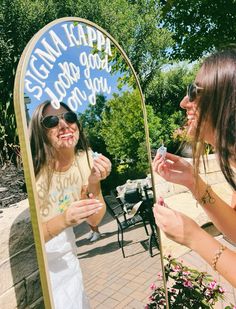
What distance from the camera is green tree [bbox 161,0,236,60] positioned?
1316 centimetres

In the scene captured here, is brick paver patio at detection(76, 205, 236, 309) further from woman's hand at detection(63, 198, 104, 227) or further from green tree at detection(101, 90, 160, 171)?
green tree at detection(101, 90, 160, 171)

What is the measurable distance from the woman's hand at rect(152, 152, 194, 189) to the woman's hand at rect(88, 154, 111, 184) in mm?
309

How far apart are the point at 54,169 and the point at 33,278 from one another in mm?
634

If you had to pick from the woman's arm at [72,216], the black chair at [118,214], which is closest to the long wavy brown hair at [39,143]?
the woman's arm at [72,216]

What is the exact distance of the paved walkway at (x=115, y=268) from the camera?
1.58 meters

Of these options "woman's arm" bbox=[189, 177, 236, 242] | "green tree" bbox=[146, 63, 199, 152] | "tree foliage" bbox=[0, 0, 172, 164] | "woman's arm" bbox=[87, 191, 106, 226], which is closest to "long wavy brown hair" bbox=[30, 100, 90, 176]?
"woman's arm" bbox=[87, 191, 106, 226]

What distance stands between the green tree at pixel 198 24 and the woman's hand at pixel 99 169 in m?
12.5

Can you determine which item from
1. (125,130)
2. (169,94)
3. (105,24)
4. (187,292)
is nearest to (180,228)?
(125,130)

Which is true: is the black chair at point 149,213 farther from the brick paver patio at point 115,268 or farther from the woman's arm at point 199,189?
the woman's arm at point 199,189

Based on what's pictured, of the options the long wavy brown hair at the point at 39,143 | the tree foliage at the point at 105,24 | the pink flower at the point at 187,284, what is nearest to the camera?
the long wavy brown hair at the point at 39,143

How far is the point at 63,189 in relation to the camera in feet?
4.71

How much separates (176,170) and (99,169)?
0.51 meters

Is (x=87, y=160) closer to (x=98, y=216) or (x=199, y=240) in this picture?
(x=98, y=216)

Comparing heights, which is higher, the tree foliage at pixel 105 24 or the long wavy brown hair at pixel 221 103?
the tree foliage at pixel 105 24
